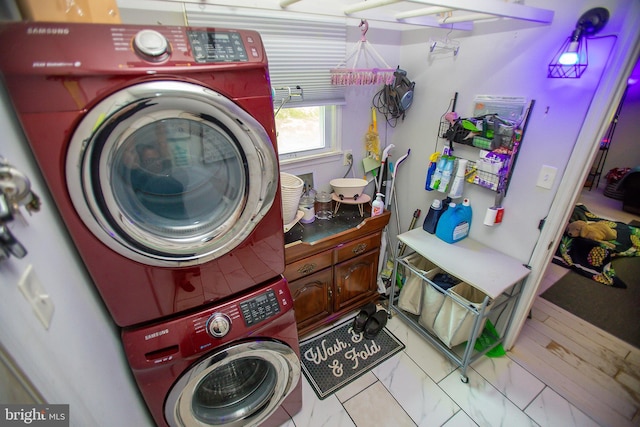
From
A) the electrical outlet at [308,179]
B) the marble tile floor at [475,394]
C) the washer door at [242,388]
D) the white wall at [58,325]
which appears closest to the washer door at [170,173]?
the white wall at [58,325]

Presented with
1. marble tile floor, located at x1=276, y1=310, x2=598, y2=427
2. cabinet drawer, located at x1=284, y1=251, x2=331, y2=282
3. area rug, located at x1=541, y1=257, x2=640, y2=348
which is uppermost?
cabinet drawer, located at x1=284, y1=251, x2=331, y2=282

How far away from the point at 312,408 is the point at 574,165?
73.9 inches

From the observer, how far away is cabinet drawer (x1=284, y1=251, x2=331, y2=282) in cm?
165

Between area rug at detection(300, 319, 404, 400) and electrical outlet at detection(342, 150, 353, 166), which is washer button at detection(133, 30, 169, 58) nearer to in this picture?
electrical outlet at detection(342, 150, 353, 166)

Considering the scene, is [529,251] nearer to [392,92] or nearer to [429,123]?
[429,123]

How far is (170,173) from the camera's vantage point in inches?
34.6

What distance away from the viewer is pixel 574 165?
4.43 feet

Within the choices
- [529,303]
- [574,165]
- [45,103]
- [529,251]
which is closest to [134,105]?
[45,103]

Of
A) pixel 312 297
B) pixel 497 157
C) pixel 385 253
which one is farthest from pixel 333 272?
pixel 497 157

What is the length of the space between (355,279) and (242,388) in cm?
99

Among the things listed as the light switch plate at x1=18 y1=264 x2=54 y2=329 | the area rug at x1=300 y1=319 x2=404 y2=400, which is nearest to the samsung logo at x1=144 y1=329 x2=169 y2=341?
the light switch plate at x1=18 y1=264 x2=54 y2=329

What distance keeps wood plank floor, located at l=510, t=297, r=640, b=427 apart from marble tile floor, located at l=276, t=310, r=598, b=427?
0.09m

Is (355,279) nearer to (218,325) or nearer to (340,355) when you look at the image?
(340,355)

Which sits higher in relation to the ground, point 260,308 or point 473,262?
point 260,308
